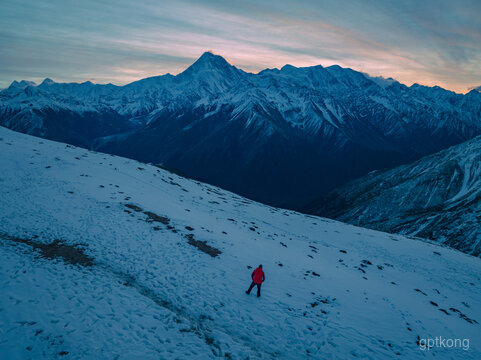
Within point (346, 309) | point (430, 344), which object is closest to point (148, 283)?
point (346, 309)

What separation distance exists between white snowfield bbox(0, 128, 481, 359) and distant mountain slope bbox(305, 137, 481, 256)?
47.5 meters

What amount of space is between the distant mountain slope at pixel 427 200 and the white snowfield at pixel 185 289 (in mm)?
47459

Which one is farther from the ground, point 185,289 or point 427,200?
point 427,200

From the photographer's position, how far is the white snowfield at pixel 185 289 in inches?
468

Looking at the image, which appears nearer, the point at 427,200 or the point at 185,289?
the point at 185,289

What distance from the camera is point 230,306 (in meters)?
15.5

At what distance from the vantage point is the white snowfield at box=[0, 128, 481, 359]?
468 inches

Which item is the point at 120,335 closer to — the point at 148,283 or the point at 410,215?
the point at 148,283

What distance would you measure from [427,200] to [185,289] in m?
132

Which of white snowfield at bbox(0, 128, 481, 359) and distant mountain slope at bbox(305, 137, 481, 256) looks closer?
white snowfield at bbox(0, 128, 481, 359)

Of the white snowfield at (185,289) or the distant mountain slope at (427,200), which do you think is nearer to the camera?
the white snowfield at (185,289)

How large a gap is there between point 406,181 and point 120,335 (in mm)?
149723

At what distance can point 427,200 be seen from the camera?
372 feet

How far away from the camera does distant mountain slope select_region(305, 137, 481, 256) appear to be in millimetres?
71375
